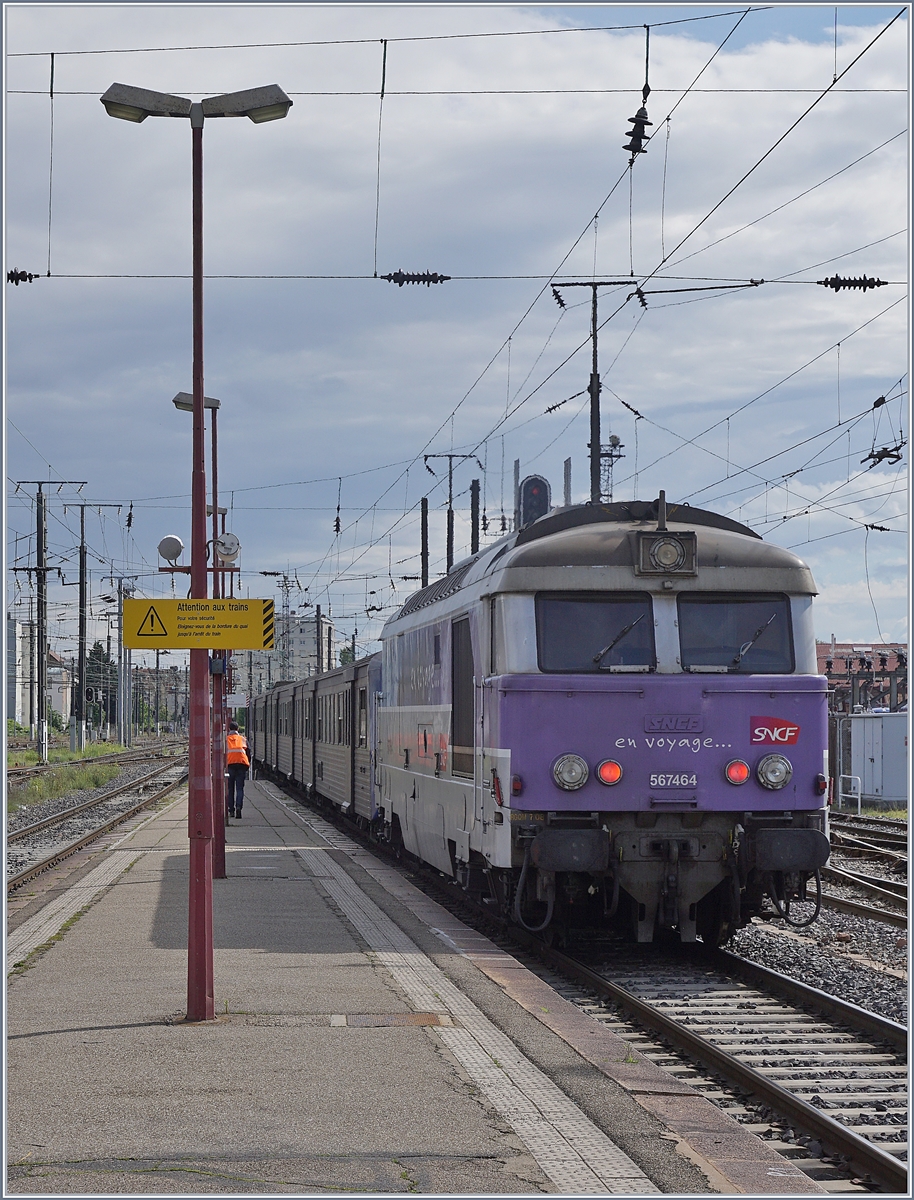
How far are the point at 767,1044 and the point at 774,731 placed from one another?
3.06 metres

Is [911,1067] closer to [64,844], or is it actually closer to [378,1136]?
[378,1136]

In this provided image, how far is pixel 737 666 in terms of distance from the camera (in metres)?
11.6

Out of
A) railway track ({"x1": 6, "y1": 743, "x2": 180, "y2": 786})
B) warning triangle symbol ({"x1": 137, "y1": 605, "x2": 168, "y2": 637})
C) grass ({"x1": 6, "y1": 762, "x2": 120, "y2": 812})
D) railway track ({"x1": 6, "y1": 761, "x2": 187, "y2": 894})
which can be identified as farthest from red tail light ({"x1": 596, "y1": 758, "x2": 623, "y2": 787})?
grass ({"x1": 6, "y1": 762, "x2": 120, "y2": 812})

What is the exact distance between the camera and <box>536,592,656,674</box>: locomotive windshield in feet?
37.7

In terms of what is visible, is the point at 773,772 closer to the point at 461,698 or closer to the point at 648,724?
the point at 648,724

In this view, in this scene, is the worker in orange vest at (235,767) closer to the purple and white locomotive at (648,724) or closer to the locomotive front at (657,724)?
the purple and white locomotive at (648,724)

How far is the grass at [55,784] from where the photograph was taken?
38594mm

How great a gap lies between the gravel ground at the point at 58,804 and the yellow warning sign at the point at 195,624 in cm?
2021

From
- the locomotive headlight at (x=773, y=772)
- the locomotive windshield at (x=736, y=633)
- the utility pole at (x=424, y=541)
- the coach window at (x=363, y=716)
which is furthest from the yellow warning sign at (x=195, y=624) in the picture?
the utility pole at (x=424, y=541)

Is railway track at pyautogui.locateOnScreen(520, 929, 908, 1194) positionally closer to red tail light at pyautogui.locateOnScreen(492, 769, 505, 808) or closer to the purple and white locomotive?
the purple and white locomotive

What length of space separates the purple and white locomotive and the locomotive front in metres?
0.01

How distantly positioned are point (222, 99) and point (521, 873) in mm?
5953

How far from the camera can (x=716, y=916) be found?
12.0 meters

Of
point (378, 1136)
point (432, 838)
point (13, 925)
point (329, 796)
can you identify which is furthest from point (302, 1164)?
point (329, 796)
